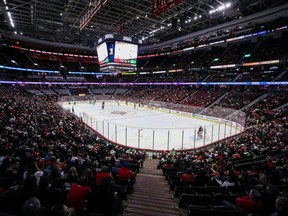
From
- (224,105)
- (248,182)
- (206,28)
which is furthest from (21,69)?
(248,182)

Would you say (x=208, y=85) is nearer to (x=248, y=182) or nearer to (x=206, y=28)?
(x=206, y=28)

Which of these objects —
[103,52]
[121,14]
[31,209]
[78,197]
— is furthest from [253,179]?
[121,14]

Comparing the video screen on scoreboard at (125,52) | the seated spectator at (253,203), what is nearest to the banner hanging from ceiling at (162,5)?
the video screen on scoreboard at (125,52)

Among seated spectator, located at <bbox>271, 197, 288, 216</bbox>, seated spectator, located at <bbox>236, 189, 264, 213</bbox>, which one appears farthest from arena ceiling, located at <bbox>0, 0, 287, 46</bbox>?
seated spectator, located at <bbox>271, 197, 288, 216</bbox>

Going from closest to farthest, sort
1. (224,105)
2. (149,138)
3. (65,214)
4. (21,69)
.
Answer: (65,214) → (149,138) → (224,105) → (21,69)

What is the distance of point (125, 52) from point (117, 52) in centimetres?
114

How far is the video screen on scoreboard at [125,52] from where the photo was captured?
2066 centimetres

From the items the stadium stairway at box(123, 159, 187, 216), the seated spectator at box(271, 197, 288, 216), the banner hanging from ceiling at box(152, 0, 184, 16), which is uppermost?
the banner hanging from ceiling at box(152, 0, 184, 16)

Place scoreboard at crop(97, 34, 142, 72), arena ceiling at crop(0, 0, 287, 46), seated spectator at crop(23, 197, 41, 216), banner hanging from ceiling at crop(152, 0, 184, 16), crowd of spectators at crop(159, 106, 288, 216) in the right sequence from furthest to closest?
arena ceiling at crop(0, 0, 287, 46), scoreboard at crop(97, 34, 142, 72), banner hanging from ceiling at crop(152, 0, 184, 16), crowd of spectators at crop(159, 106, 288, 216), seated spectator at crop(23, 197, 41, 216)

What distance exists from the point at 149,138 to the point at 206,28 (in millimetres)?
29983

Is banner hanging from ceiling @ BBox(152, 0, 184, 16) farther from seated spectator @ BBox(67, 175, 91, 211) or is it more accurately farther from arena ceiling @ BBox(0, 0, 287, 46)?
seated spectator @ BBox(67, 175, 91, 211)

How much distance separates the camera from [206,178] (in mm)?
5551

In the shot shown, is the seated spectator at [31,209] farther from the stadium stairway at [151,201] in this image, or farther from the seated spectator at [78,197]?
the stadium stairway at [151,201]

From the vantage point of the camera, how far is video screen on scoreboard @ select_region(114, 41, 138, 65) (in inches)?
813
